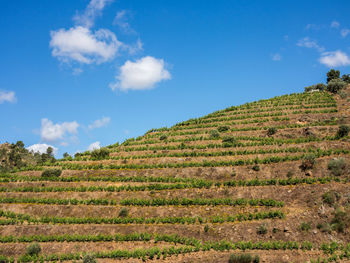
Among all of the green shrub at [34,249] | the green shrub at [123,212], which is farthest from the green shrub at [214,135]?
the green shrub at [34,249]

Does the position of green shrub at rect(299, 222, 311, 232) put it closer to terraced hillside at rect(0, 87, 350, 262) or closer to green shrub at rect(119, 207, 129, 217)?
terraced hillside at rect(0, 87, 350, 262)

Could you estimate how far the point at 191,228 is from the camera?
2800 cm

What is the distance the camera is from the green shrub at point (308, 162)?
A: 1303 inches

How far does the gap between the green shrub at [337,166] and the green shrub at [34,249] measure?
31.5 m

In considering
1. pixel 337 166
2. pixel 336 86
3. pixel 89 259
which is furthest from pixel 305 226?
pixel 336 86

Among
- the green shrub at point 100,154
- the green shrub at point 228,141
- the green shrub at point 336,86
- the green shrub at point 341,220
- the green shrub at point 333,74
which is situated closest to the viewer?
the green shrub at point 341,220

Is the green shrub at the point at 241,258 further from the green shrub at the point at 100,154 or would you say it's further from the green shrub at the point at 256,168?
the green shrub at the point at 100,154

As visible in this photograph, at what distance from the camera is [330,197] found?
2708 cm

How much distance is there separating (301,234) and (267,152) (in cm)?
1598

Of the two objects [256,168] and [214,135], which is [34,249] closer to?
[256,168]

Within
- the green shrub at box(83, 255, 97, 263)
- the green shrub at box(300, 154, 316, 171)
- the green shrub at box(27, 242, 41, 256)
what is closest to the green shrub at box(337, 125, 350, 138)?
the green shrub at box(300, 154, 316, 171)

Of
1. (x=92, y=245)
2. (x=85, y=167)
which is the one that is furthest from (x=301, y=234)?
(x=85, y=167)

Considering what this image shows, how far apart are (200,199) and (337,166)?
1561 cm

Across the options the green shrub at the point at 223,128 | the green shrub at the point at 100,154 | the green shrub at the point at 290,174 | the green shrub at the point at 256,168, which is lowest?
the green shrub at the point at 290,174
